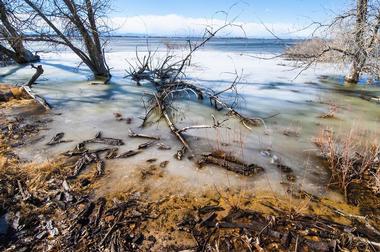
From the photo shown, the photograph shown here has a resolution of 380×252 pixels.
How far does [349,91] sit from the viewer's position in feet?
39.0

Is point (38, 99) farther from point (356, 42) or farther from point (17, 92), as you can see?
point (356, 42)

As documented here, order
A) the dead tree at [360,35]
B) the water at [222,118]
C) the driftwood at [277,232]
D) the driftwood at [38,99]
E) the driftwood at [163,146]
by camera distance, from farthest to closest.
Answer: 1. the dead tree at [360,35]
2. the driftwood at [38,99]
3. the driftwood at [163,146]
4. the water at [222,118]
5. the driftwood at [277,232]

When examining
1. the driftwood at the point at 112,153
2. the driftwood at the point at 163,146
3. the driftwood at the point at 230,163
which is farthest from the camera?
the driftwood at the point at 163,146

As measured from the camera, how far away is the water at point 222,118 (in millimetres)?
4793

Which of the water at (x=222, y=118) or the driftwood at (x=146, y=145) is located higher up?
the driftwood at (x=146, y=145)

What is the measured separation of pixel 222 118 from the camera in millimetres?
7867

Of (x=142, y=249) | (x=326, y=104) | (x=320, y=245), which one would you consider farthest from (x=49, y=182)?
(x=326, y=104)

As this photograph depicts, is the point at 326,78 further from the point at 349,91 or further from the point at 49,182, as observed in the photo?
the point at 49,182

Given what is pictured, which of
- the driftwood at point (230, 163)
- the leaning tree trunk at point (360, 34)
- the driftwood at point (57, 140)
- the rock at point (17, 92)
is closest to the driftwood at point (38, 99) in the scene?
the rock at point (17, 92)

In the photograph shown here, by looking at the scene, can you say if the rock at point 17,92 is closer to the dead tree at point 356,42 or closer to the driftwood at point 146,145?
the driftwood at point 146,145

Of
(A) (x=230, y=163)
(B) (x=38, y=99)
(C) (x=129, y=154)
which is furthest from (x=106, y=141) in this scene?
(B) (x=38, y=99)

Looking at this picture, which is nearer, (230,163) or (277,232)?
(277,232)

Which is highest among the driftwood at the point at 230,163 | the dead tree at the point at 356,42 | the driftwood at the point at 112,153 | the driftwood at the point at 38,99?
the dead tree at the point at 356,42

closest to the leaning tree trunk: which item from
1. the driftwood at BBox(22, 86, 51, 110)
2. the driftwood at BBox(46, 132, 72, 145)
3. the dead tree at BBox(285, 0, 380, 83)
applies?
the dead tree at BBox(285, 0, 380, 83)
